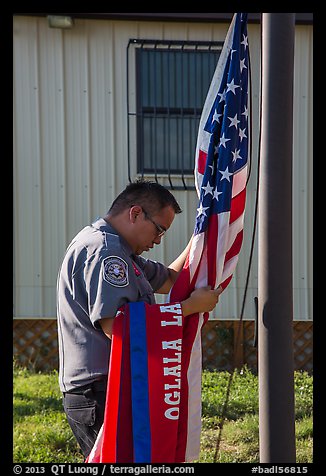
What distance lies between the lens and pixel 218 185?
13.8 feet

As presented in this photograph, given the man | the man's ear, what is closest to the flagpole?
the man

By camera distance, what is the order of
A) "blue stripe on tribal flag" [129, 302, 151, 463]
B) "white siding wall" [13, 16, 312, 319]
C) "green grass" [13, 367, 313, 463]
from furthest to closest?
"white siding wall" [13, 16, 312, 319] → "green grass" [13, 367, 313, 463] → "blue stripe on tribal flag" [129, 302, 151, 463]

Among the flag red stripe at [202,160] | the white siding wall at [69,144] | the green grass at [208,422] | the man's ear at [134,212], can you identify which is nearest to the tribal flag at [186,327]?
the flag red stripe at [202,160]

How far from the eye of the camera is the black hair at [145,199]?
13.6 ft

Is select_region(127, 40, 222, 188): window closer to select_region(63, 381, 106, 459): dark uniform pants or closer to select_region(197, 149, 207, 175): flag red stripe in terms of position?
select_region(197, 149, 207, 175): flag red stripe

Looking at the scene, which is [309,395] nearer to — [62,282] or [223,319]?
[223,319]

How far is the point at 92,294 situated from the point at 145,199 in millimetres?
640

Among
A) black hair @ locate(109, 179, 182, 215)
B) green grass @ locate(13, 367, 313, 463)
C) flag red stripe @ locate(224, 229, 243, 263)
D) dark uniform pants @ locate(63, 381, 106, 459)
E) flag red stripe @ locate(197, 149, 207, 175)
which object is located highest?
flag red stripe @ locate(197, 149, 207, 175)

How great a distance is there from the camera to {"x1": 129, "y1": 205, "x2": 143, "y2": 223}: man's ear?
162 inches

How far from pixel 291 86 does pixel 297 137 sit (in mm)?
4879

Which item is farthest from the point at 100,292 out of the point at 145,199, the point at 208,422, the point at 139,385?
the point at 208,422

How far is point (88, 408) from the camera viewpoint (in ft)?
13.1

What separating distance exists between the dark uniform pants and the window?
4.87m
